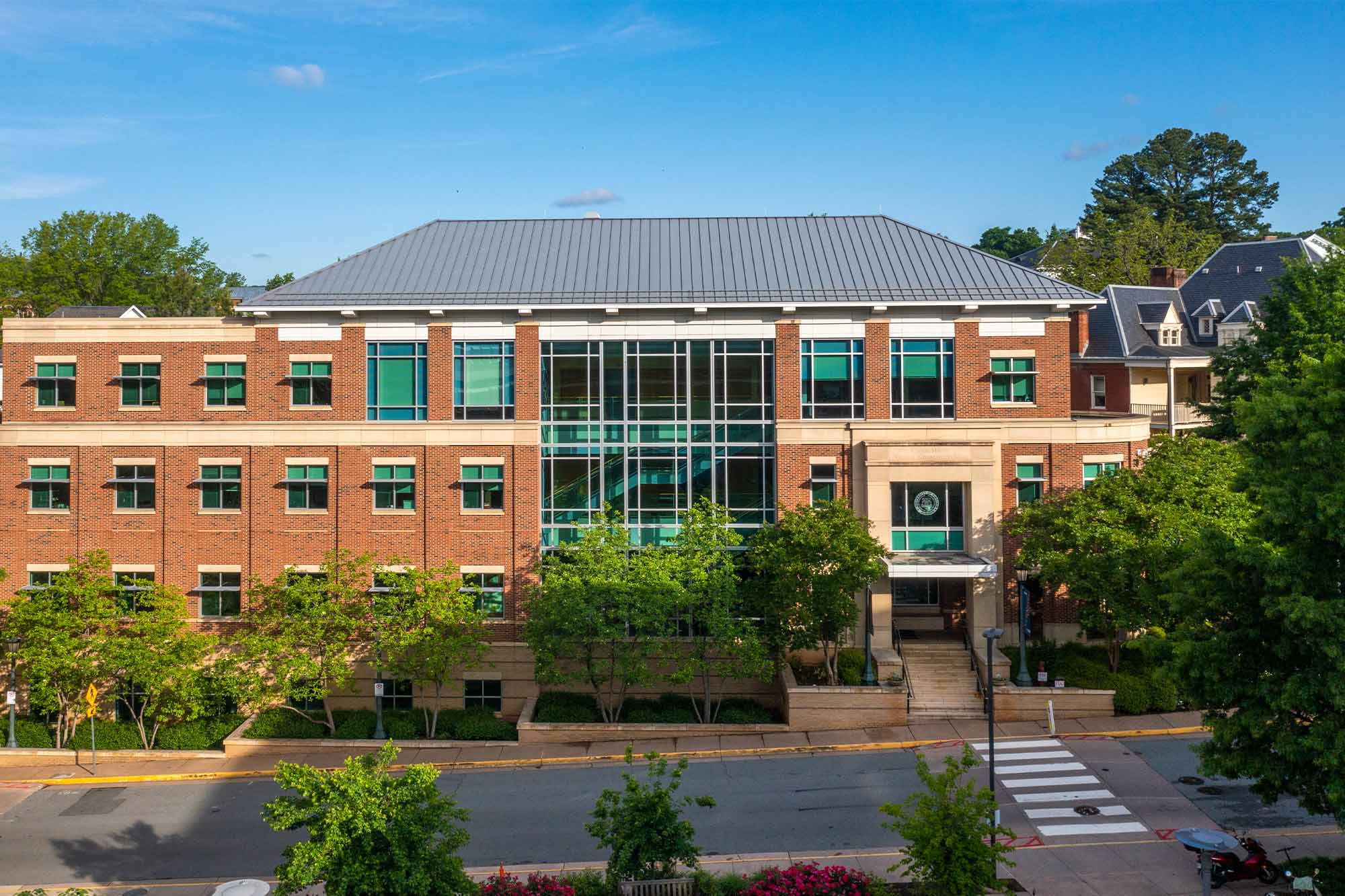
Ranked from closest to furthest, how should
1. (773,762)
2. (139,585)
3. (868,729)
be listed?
1. (773,762)
2. (868,729)
3. (139,585)

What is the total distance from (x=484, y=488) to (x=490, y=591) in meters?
3.42

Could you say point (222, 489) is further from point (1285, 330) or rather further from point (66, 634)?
point (1285, 330)

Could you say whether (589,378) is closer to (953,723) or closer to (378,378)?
(378,378)

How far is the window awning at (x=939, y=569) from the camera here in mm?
36188

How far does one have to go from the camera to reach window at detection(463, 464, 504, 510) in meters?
38.2

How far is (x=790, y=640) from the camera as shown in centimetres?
3547

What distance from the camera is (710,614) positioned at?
35.1m

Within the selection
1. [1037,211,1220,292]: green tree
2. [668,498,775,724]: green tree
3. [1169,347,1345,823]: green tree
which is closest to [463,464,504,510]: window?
[668,498,775,724]: green tree

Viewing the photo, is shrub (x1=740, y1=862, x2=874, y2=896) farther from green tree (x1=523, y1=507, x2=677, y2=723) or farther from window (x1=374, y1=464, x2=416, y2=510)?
window (x1=374, y1=464, x2=416, y2=510)

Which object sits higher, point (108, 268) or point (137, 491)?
point (108, 268)

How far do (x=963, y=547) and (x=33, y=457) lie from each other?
103ft

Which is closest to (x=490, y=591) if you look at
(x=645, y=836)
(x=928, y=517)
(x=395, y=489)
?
(x=395, y=489)

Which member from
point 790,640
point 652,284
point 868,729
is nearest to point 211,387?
point 652,284

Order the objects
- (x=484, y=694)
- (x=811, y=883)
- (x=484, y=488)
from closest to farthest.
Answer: (x=811, y=883), (x=484, y=694), (x=484, y=488)
